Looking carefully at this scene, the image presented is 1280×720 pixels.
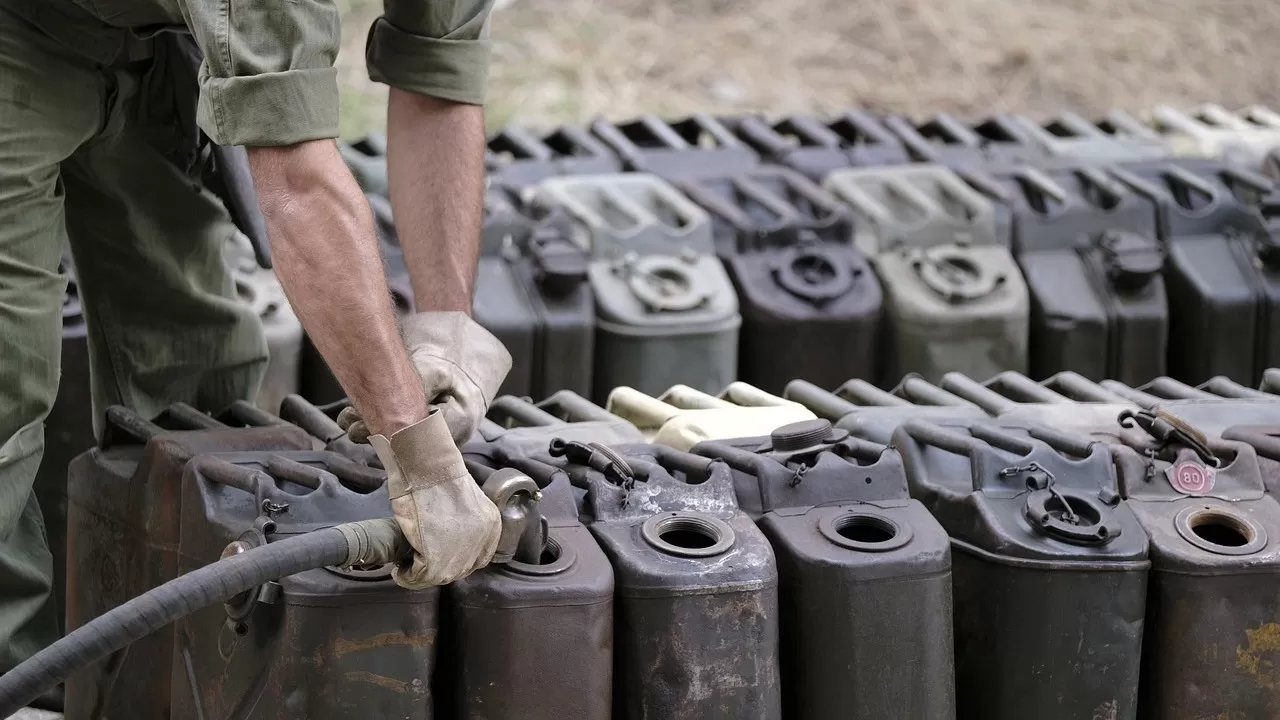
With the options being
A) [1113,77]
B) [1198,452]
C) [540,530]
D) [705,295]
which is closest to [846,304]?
[705,295]

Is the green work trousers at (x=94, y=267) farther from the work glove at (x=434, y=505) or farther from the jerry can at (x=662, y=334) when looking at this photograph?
the jerry can at (x=662, y=334)

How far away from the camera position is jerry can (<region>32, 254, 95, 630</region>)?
388 centimetres

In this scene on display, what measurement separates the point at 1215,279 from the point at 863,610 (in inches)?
103

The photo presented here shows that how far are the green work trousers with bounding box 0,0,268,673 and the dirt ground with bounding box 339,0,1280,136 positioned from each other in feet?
18.4

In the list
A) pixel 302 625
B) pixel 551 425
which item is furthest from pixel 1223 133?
pixel 302 625

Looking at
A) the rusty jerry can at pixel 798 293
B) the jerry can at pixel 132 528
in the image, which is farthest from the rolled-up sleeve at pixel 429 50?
the rusty jerry can at pixel 798 293

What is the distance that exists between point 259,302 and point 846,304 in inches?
64.5

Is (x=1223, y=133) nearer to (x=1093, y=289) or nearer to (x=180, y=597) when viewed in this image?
(x=1093, y=289)

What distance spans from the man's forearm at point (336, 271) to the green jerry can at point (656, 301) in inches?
79.9

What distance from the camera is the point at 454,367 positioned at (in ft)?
9.21

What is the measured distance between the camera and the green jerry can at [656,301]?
4.56 meters

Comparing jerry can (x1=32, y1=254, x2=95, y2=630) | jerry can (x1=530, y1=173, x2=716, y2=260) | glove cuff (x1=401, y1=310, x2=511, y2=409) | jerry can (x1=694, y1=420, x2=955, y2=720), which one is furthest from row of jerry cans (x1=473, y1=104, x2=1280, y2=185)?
jerry can (x1=694, y1=420, x2=955, y2=720)

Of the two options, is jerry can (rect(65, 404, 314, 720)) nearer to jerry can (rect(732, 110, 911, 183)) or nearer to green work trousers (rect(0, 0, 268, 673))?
green work trousers (rect(0, 0, 268, 673))

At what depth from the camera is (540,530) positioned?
2.70 metres
